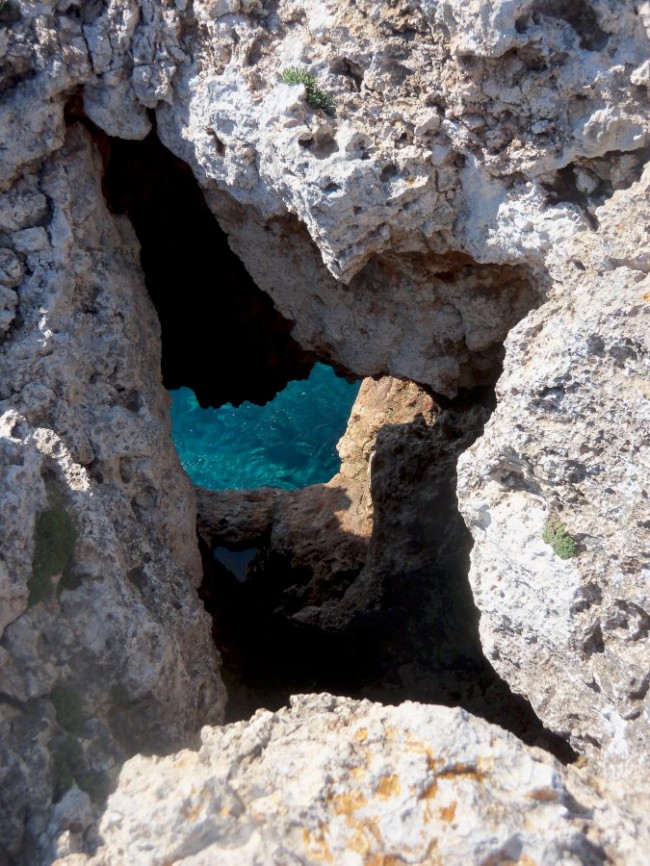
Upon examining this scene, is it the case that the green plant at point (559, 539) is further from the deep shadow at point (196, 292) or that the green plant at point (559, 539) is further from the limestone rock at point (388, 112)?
the deep shadow at point (196, 292)

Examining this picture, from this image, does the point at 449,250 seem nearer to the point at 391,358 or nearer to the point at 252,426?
the point at 391,358

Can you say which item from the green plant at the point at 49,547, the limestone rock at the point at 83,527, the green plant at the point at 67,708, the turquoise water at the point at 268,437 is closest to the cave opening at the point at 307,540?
the limestone rock at the point at 83,527

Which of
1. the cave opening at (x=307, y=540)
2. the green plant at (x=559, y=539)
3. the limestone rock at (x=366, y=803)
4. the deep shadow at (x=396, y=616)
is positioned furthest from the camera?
the deep shadow at (x=396, y=616)

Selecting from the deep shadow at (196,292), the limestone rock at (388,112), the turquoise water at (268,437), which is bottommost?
the turquoise water at (268,437)

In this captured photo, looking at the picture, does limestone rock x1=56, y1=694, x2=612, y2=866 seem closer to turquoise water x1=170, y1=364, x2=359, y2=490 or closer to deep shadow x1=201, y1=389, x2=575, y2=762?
deep shadow x1=201, y1=389, x2=575, y2=762

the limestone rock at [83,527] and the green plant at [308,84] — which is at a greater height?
the green plant at [308,84]

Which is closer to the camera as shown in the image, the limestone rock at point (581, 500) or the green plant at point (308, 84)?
A: the limestone rock at point (581, 500)

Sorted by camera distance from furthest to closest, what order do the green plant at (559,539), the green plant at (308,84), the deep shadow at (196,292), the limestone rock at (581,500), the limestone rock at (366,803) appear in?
the deep shadow at (196,292) → the green plant at (308,84) → the green plant at (559,539) → the limestone rock at (581,500) → the limestone rock at (366,803)
